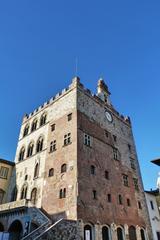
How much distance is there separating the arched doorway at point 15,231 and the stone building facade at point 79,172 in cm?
13

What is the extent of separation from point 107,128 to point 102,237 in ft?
45.7

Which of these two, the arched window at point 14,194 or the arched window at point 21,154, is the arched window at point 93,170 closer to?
the arched window at point 14,194

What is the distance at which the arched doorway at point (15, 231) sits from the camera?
20.7 metres

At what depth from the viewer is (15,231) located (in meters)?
21.5

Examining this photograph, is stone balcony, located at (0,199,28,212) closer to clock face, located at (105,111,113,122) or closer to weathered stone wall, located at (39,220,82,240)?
weathered stone wall, located at (39,220,82,240)

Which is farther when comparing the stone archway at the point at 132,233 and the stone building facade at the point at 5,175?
the stone building facade at the point at 5,175

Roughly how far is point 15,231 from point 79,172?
29.6 feet

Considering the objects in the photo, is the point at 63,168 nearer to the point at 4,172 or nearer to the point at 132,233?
the point at 4,172

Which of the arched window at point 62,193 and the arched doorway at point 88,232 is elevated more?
the arched window at point 62,193

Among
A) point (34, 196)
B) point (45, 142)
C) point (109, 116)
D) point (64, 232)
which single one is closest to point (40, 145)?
point (45, 142)

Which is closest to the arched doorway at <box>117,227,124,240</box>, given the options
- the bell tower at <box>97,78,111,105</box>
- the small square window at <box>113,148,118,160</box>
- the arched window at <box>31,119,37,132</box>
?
the small square window at <box>113,148,118,160</box>

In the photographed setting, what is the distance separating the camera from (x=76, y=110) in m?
25.5

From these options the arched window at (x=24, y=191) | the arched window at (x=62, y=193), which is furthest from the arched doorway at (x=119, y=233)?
the arched window at (x=24, y=191)

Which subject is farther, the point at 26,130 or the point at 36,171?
the point at 26,130
